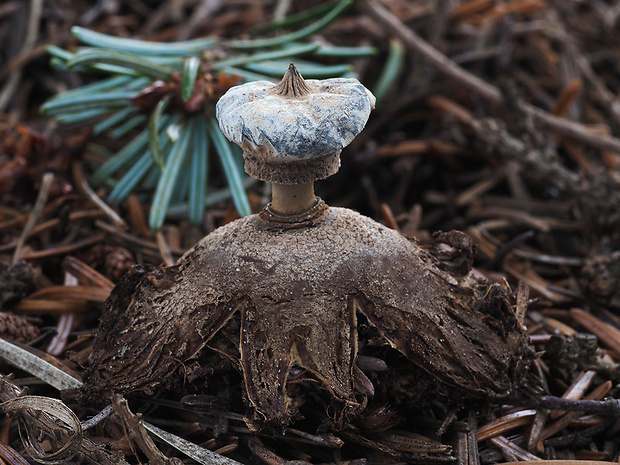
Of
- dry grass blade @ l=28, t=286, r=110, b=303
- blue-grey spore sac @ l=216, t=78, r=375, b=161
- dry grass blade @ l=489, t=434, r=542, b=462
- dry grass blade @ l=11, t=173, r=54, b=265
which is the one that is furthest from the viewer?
dry grass blade @ l=11, t=173, r=54, b=265

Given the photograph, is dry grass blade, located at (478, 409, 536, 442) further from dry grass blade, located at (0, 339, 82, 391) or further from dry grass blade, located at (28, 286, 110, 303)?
dry grass blade, located at (28, 286, 110, 303)

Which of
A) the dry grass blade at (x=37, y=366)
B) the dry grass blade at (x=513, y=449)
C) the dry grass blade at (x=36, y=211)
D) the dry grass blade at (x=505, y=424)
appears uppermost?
the dry grass blade at (x=36, y=211)

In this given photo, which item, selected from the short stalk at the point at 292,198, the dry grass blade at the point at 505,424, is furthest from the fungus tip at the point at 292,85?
the dry grass blade at the point at 505,424

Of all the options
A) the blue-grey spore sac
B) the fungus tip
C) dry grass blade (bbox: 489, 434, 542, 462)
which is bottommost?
dry grass blade (bbox: 489, 434, 542, 462)

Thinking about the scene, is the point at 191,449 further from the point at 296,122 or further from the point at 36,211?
the point at 36,211

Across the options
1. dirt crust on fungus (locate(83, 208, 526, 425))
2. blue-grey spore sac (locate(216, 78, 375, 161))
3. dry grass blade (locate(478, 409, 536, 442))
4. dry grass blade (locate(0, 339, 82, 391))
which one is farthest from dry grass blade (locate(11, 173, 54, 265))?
dry grass blade (locate(478, 409, 536, 442))

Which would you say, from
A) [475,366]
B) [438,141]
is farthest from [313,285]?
[438,141]

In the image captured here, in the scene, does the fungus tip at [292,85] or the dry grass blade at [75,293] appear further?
the dry grass blade at [75,293]

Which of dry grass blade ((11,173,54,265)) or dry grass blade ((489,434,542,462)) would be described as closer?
dry grass blade ((489,434,542,462))

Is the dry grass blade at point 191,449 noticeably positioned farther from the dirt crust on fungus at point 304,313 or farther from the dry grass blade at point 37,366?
the dry grass blade at point 37,366
